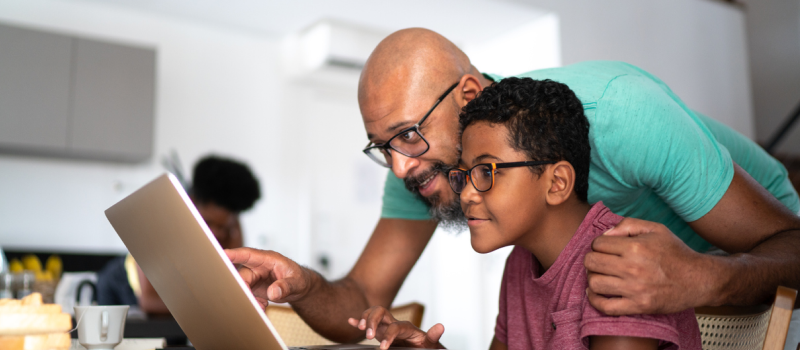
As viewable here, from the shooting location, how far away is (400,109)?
1508mm

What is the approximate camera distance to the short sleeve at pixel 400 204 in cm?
176

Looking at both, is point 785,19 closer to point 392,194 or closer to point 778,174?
point 778,174

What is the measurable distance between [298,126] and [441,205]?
10.6ft

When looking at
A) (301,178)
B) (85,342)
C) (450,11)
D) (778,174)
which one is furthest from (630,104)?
(301,178)

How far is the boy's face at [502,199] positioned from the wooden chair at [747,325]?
38cm

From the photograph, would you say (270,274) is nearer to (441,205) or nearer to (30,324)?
(441,205)

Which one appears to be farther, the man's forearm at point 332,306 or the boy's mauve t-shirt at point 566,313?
the man's forearm at point 332,306

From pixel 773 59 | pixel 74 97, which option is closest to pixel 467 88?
pixel 74 97

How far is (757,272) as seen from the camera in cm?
109

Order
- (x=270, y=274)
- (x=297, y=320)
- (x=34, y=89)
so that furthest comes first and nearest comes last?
(x=34, y=89) < (x=297, y=320) < (x=270, y=274)

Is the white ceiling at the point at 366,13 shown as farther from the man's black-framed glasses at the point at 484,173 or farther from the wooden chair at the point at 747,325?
the wooden chair at the point at 747,325

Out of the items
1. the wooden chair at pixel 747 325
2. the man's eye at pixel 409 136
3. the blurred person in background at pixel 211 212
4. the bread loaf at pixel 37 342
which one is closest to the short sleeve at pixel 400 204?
the man's eye at pixel 409 136

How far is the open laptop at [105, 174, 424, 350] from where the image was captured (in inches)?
32.5

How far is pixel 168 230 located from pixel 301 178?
381 cm
